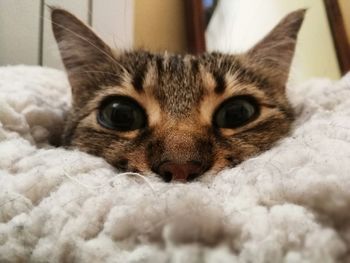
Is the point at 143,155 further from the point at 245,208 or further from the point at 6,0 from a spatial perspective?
the point at 6,0

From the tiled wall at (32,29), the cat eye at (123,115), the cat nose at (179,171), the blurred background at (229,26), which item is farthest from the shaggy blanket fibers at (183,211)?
the blurred background at (229,26)

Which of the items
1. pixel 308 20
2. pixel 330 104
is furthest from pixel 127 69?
pixel 308 20

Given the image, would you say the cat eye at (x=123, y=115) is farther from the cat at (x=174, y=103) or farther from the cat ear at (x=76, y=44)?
the cat ear at (x=76, y=44)

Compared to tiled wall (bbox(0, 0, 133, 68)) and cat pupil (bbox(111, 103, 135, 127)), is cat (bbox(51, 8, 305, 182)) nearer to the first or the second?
cat pupil (bbox(111, 103, 135, 127))

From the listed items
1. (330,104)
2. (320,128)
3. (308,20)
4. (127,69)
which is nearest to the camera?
(320,128)

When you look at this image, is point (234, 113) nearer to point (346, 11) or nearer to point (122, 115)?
point (122, 115)

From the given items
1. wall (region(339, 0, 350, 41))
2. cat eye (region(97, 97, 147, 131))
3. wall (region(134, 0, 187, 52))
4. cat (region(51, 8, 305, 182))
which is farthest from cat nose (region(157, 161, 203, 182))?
wall (region(339, 0, 350, 41))
